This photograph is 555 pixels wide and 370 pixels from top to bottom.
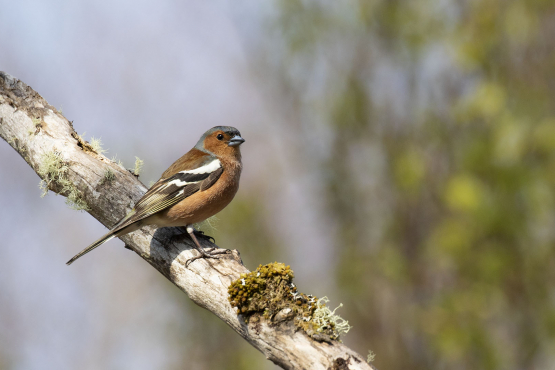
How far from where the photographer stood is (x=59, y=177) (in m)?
4.80

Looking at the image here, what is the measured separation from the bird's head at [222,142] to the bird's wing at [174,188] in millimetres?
263

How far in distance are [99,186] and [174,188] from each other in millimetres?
751

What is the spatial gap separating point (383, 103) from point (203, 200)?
390cm

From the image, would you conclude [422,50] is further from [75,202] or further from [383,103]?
[75,202]

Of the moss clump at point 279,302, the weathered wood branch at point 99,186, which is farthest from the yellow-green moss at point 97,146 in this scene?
the moss clump at point 279,302

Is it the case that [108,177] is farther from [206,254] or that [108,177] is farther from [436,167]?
[436,167]

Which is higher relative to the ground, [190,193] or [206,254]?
[190,193]

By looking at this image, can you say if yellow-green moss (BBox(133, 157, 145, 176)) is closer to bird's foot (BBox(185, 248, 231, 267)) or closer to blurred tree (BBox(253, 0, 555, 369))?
bird's foot (BBox(185, 248, 231, 267))

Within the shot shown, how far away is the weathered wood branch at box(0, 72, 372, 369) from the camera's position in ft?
13.3

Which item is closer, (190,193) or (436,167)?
(190,193)

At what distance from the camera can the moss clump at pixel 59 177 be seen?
478 cm

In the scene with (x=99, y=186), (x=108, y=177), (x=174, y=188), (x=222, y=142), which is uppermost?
(x=222, y=142)

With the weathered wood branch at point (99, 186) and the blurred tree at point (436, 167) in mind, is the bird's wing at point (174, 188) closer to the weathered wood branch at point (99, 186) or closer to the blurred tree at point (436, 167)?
the weathered wood branch at point (99, 186)

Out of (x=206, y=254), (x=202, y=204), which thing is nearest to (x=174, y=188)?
(x=202, y=204)
